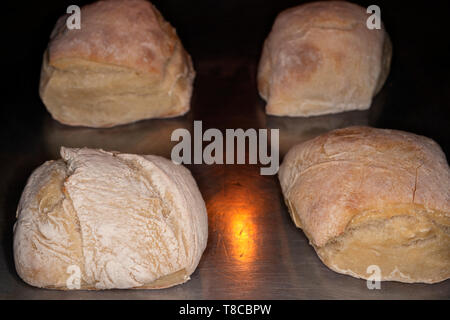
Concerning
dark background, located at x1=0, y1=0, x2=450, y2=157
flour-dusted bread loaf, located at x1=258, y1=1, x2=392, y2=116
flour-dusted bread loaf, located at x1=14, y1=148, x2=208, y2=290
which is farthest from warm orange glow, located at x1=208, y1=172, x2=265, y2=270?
dark background, located at x1=0, y1=0, x2=450, y2=157

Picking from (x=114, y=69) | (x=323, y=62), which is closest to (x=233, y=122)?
(x=323, y=62)

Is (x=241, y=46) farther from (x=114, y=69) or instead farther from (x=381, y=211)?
(x=381, y=211)

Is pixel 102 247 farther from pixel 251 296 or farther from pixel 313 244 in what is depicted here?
pixel 313 244

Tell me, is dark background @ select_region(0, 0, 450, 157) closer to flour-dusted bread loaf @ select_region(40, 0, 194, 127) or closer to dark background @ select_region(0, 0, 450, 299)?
dark background @ select_region(0, 0, 450, 299)

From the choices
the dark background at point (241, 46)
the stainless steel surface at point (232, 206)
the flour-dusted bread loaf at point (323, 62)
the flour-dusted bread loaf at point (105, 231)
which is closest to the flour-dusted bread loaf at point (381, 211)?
the stainless steel surface at point (232, 206)

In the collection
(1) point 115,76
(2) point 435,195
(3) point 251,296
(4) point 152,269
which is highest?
(1) point 115,76

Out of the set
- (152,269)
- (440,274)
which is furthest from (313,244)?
(152,269)
